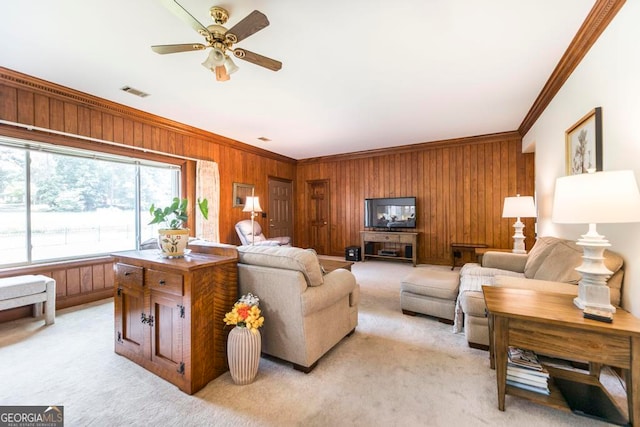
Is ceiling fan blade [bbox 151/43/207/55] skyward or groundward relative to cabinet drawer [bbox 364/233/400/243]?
skyward

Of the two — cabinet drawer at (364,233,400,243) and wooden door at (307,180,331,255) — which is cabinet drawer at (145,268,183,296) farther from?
wooden door at (307,180,331,255)

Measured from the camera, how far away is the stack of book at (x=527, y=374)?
1.55 meters

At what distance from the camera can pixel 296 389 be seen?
68.6 inches

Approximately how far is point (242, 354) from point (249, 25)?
2231 millimetres

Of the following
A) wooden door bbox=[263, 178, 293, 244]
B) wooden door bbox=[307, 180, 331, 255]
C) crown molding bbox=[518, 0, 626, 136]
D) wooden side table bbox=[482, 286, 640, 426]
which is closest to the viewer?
wooden side table bbox=[482, 286, 640, 426]

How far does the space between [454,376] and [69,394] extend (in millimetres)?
2586

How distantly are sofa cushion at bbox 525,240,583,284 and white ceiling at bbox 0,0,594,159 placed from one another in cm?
182

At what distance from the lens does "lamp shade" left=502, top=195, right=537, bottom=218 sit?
3.56 m

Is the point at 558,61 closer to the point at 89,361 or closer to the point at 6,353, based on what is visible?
the point at 89,361

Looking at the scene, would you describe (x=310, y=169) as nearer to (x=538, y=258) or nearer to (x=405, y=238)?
(x=405, y=238)

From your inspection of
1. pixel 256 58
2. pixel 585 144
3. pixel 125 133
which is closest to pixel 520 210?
pixel 585 144

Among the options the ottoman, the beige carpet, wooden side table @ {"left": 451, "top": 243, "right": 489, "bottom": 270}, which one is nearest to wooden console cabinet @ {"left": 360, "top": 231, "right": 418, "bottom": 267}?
wooden side table @ {"left": 451, "top": 243, "right": 489, "bottom": 270}

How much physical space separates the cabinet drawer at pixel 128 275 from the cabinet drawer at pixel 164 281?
110 mm

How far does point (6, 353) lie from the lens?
2203 millimetres
